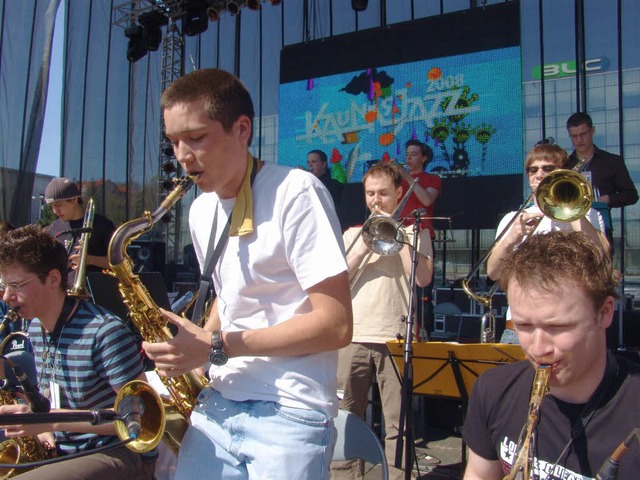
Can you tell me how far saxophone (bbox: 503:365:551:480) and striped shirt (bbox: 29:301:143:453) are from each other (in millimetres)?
1678

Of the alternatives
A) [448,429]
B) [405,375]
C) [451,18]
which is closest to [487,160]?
[451,18]

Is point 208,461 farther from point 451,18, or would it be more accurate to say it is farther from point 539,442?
point 451,18

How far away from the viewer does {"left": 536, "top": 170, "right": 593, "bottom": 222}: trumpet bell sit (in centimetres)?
291

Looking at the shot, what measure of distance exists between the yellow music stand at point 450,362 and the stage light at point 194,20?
9.38 meters

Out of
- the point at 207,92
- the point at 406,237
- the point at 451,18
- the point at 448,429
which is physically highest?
the point at 451,18

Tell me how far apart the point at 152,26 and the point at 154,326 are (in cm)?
1081

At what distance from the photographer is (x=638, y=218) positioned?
8070 millimetres

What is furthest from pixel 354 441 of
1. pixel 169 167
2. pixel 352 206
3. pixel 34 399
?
pixel 169 167

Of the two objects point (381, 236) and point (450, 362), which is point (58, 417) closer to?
point (450, 362)

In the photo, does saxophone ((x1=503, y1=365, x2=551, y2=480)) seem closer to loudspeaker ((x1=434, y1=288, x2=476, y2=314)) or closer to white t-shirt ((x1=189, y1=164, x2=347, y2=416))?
white t-shirt ((x1=189, y1=164, x2=347, y2=416))

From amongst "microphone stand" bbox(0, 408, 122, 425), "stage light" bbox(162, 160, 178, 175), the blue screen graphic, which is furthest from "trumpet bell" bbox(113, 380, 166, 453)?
"stage light" bbox(162, 160, 178, 175)

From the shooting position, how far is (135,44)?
457 inches

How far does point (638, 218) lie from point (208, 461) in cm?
814

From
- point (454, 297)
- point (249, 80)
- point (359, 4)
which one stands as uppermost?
point (359, 4)
